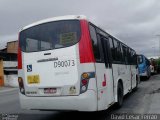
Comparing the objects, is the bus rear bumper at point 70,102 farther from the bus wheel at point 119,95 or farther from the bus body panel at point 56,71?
the bus wheel at point 119,95

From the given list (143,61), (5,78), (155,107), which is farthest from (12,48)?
(155,107)

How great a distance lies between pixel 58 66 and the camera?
7430 mm

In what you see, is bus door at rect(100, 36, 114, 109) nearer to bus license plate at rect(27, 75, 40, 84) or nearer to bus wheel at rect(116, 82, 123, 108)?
bus wheel at rect(116, 82, 123, 108)

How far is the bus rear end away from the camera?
7102mm

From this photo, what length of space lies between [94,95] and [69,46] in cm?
142

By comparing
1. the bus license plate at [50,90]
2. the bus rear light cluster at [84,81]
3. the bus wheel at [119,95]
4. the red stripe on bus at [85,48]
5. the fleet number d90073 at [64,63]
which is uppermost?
the red stripe on bus at [85,48]

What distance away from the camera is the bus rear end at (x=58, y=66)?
710cm

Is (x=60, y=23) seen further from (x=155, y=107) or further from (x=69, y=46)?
(x=155, y=107)

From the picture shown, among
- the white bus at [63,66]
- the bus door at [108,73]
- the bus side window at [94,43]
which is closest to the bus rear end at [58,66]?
the white bus at [63,66]

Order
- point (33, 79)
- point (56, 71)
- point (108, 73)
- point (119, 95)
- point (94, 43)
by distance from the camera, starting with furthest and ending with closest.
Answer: point (119, 95) < point (108, 73) < point (33, 79) < point (94, 43) < point (56, 71)

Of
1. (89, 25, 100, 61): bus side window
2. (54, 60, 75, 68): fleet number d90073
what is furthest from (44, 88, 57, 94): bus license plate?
(89, 25, 100, 61): bus side window

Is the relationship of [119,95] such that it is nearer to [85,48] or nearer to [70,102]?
[70,102]

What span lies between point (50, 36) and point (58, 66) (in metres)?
0.89

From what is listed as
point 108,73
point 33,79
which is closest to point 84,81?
point 33,79
